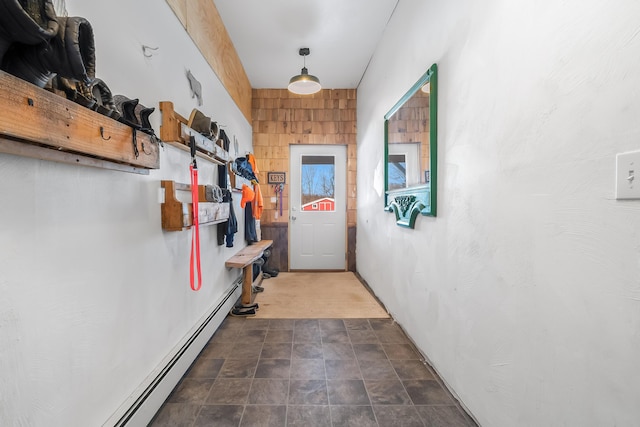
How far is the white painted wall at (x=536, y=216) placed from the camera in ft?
2.62

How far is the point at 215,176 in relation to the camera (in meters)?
2.70

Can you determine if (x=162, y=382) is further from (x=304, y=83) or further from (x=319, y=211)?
(x=319, y=211)

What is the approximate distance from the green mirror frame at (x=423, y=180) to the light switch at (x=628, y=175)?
1.06 metres

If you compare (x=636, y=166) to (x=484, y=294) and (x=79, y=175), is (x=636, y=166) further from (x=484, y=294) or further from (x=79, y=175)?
(x=79, y=175)

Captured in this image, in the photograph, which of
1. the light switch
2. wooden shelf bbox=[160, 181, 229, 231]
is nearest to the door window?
wooden shelf bbox=[160, 181, 229, 231]

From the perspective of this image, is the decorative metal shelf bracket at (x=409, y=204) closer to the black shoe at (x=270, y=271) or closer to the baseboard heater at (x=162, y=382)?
the baseboard heater at (x=162, y=382)

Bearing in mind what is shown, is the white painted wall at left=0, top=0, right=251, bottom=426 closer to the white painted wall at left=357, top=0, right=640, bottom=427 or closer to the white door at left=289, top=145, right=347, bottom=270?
the white painted wall at left=357, top=0, right=640, bottom=427

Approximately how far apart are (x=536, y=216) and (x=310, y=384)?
4.94 ft

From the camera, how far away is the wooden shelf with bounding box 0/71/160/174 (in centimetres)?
69

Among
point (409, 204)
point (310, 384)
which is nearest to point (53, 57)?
point (310, 384)

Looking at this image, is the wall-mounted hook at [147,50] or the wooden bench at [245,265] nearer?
the wall-mounted hook at [147,50]

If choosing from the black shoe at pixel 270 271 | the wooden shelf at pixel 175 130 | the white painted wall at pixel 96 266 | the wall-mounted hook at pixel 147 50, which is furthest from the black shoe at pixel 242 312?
the wall-mounted hook at pixel 147 50

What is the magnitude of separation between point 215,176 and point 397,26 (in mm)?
2181

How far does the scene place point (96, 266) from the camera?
1117 mm
